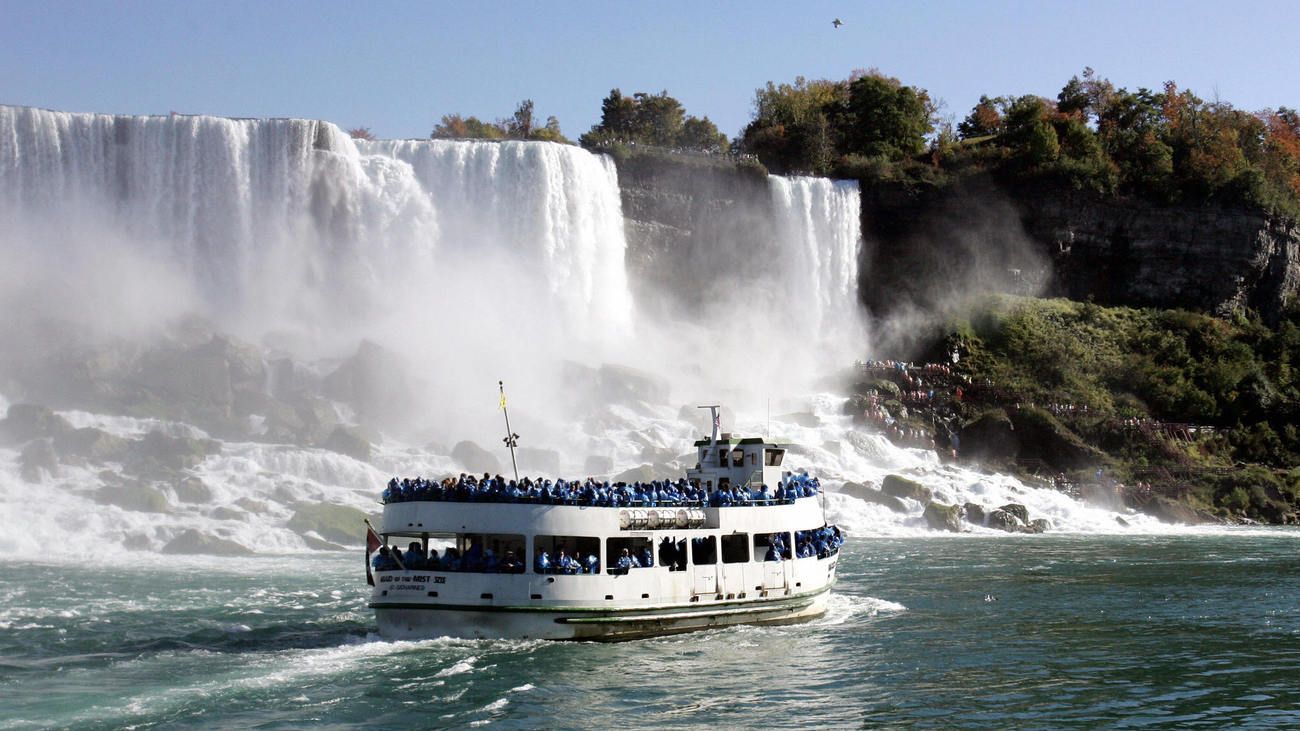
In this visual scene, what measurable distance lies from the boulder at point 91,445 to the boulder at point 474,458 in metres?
13.2

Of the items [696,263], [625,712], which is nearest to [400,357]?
[696,263]

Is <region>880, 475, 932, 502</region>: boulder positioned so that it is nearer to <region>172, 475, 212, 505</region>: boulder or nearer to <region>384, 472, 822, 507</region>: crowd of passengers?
<region>384, 472, 822, 507</region>: crowd of passengers

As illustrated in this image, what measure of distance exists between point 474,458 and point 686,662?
31622 mm

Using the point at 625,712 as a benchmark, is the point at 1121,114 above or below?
above

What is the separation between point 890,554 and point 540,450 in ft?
60.9

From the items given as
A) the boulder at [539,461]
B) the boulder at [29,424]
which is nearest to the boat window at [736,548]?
the boulder at [539,461]

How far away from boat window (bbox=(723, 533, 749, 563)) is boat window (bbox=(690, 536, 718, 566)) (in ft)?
1.96

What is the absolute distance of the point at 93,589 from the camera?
117 feet

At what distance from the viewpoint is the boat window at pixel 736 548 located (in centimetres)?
3109

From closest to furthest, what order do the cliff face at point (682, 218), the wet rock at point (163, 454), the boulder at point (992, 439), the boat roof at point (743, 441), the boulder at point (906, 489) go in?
the boat roof at point (743, 441) < the wet rock at point (163, 454) < the boulder at point (906, 489) < the boulder at point (992, 439) < the cliff face at point (682, 218)

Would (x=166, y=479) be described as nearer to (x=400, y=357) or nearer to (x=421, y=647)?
(x=400, y=357)

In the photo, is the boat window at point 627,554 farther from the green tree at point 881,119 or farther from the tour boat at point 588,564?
the green tree at point 881,119

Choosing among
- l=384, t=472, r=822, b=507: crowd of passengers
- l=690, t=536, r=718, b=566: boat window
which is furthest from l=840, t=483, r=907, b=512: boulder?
l=690, t=536, r=718, b=566: boat window

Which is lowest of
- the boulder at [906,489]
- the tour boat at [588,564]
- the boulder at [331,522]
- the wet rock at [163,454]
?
the tour boat at [588,564]
